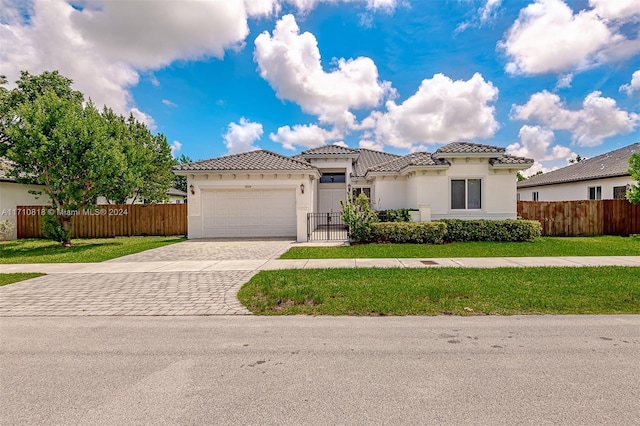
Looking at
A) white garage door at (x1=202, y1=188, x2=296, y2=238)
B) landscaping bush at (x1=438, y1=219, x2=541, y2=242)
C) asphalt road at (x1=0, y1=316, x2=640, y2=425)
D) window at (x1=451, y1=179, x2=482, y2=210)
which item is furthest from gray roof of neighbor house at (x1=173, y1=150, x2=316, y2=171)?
asphalt road at (x1=0, y1=316, x2=640, y2=425)

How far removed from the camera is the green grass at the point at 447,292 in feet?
17.2

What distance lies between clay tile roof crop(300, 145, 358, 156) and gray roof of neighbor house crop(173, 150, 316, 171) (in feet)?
12.5

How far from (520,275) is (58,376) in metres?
8.59

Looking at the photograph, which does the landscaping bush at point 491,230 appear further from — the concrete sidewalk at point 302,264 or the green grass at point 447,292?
the green grass at point 447,292

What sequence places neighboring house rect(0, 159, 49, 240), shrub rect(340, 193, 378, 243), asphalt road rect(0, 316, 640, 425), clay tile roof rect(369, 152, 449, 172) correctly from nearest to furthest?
asphalt road rect(0, 316, 640, 425), shrub rect(340, 193, 378, 243), clay tile roof rect(369, 152, 449, 172), neighboring house rect(0, 159, 49, 240)

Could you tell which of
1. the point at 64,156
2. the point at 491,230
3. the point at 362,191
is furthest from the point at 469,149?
the point at 64,156

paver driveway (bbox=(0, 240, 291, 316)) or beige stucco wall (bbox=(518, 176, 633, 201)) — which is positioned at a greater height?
beige stucco wall (bbox=(518, 176, 633, 201))

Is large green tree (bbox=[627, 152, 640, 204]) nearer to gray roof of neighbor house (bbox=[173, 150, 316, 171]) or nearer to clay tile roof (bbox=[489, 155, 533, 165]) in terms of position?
clay tile roof (bbox=[489, 155, 533, 165])

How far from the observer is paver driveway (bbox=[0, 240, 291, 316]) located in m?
5.47

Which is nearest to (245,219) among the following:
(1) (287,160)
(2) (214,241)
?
(2) (214,241)

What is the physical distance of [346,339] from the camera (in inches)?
165

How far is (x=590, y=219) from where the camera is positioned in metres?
16.2

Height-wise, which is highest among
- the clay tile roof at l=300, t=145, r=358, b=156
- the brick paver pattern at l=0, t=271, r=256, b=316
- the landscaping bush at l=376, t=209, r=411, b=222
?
the clay tile roof at l=300, t=145, r=358, b=156

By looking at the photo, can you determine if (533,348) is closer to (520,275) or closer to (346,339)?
(346,339)
